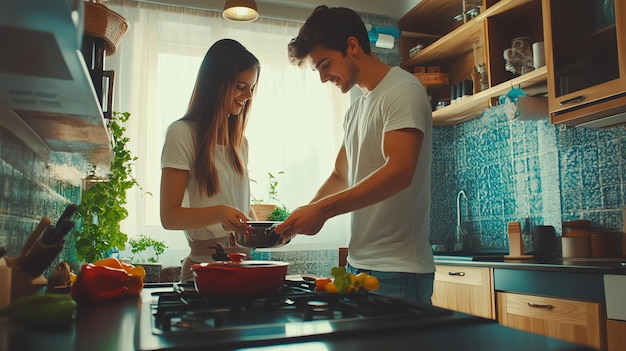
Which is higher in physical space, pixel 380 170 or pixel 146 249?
pixel 380 170

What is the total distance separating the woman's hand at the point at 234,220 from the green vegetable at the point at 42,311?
57 cm

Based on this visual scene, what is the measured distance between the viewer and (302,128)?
12.3 feet

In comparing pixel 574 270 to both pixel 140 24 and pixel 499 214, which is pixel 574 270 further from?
pixel 140 24

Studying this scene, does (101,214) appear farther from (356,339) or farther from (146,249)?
(356,339)

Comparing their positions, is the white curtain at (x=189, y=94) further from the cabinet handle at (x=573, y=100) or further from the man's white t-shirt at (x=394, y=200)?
the man's white t-shirt at (x=394, y=200)

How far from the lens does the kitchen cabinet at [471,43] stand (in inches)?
117

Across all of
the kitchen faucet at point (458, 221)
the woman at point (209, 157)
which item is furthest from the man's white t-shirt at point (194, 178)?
the kitchen faucet at point (458, 221)

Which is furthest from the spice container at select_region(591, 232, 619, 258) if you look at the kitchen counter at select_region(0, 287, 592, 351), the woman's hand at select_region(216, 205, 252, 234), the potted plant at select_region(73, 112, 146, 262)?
the potted plant at select_region(73, 112, 146, 262)

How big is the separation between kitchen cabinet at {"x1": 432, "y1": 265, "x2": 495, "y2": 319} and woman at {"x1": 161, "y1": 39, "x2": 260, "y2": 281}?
1.39 m

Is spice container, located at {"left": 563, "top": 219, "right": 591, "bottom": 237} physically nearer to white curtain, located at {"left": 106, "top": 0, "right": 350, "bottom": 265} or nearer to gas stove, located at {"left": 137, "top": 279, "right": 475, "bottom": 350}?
white curtain, located at {"left": 106, "top": 0, "right": 350, "bottom": 265}

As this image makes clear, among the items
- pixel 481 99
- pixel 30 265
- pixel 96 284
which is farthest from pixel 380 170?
pixel 481 99

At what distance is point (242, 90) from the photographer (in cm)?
175

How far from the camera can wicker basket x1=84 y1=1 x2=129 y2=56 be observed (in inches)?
57.7

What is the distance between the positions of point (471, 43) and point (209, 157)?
2.49 metres
